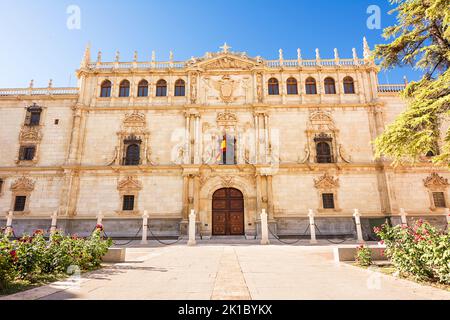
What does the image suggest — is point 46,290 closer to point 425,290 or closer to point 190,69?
point 425,290

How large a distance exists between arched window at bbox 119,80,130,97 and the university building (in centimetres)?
10

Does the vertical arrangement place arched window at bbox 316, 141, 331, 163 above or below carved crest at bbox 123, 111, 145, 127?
below

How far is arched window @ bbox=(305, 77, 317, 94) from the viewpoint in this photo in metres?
24.5

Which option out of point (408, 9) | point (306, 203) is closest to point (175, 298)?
point (408, 9)

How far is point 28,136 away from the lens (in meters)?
23.6

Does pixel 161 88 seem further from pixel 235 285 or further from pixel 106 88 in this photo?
pixel 235 285

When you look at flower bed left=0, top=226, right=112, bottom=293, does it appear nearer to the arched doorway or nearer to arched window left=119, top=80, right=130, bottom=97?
the arched doorway

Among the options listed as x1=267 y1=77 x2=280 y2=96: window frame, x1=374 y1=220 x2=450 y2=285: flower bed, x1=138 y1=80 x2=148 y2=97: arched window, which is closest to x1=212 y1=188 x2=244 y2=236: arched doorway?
x1=267 y1=77 x2=280 y2=96: window frame

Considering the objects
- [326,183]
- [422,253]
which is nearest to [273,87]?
[326,183]

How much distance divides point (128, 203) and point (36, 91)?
1464 centimetres

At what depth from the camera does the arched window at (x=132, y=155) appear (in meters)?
23.1

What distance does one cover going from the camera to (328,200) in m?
21.7

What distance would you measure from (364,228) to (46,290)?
70.8 ft

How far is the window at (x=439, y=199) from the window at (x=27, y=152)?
34.2 meters
